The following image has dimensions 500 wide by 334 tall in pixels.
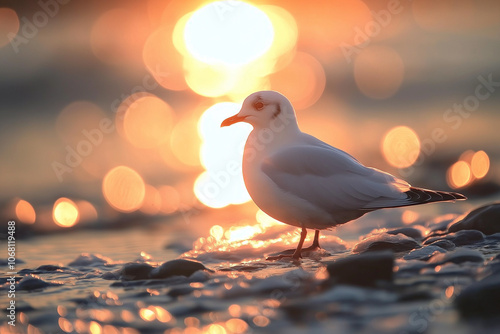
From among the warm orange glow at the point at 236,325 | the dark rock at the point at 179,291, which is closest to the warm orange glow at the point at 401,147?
the dark rock at the point at 179,291

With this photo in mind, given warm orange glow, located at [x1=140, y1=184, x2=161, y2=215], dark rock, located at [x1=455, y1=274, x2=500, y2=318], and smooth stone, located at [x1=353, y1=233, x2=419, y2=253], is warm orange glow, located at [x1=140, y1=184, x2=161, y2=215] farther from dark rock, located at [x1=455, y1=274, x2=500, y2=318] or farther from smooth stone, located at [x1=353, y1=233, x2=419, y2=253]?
dark rock, located at [x1=455, y1=274, x2=500, y2=318]

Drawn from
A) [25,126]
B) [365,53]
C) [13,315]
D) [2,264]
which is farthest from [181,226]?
[365,53]

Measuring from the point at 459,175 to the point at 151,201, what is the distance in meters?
6.00

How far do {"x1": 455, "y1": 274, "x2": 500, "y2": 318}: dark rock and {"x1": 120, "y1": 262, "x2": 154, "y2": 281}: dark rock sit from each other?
2.70 meters

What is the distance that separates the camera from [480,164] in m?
12.6

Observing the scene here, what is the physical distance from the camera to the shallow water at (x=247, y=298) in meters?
3.91

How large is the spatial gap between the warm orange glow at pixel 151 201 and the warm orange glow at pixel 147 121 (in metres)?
2.66

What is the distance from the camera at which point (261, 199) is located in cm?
622

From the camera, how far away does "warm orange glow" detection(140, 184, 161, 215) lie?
1073 cm

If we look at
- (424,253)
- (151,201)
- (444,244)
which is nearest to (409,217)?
(444,244)

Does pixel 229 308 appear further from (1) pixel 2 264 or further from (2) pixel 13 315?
(1) pixel 2 264

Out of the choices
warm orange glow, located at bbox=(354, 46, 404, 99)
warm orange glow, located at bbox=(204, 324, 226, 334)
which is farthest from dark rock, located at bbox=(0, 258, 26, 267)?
warm orange glow, located at bbox=(354, 46, 404, 99)

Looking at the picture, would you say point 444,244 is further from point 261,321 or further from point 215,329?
point 215,329

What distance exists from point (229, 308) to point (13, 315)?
1.63 m
